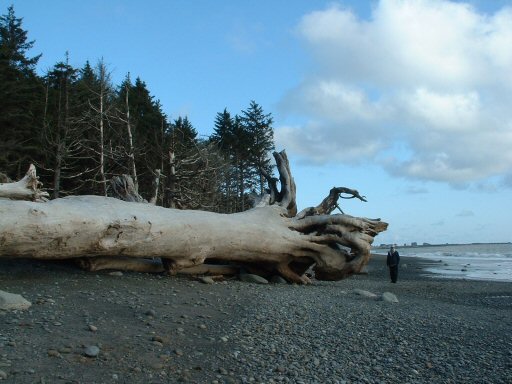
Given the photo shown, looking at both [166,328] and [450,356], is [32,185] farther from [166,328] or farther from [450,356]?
[450,356]

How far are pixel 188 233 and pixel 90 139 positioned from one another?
1653cm

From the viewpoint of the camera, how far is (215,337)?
19.6 feet

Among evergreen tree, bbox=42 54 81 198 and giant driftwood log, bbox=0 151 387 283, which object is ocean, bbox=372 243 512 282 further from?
evergreen tree, bbox=42 54 81 198

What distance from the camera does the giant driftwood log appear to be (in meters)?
7.58

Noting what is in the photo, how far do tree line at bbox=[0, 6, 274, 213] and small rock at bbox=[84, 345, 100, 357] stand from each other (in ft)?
29.4

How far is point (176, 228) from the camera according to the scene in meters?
9.31

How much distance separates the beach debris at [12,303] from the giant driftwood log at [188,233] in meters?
1.28

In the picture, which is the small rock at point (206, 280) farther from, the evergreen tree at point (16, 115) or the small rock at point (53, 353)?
the evergreen tree at point (16, 115)

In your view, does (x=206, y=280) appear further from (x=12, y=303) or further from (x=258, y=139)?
(x=258, y=139)

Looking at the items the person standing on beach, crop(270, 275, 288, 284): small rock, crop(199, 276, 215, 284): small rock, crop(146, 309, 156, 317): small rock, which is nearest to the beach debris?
crop(146, 309, 156, 317): small rock

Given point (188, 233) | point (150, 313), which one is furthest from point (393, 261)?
point (150, 313)

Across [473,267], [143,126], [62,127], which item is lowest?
[473,267]

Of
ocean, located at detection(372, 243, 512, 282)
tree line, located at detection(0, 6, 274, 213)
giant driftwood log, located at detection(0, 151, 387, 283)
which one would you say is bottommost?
ocean, located at detection(372, 243, 512, 282)

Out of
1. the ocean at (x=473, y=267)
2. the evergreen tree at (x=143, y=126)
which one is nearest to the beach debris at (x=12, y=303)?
the evergreen tree at (x=143, y=126)
